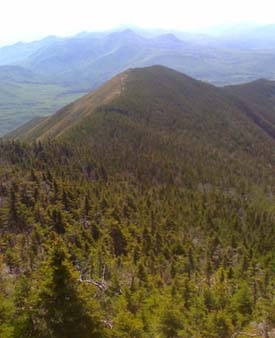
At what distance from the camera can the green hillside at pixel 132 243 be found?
25984 mm

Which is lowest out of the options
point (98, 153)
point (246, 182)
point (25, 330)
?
point (246, 182)

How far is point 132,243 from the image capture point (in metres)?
74.4

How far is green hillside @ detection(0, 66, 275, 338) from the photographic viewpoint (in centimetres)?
2598

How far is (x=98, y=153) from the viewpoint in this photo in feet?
508

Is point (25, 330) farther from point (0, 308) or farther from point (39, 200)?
point (39, 200)

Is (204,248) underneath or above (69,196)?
underneath

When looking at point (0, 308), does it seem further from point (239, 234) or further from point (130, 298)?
point (239, 234)

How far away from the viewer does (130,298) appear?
44156 mm

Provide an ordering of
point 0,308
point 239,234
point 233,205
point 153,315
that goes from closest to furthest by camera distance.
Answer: point 0,308, point 153,315, point 239,234, point 233,205

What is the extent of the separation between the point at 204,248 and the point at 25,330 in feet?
202

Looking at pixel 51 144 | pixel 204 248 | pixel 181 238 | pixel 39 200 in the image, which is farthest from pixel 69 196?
pixel 51 144

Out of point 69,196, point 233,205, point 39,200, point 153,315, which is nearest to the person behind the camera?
point 153,315

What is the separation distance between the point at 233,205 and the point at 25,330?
4036 inches

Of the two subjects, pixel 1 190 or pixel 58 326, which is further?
pixel 1 190
